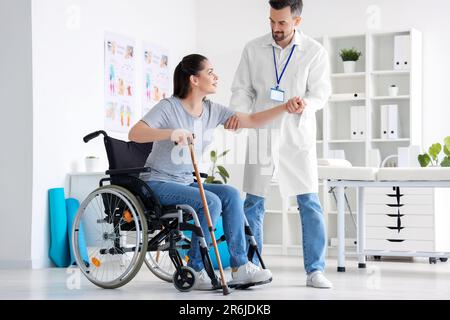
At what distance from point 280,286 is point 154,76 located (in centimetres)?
312

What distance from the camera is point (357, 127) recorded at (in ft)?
21.2

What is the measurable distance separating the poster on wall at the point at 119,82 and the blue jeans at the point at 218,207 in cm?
236

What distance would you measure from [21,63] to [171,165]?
1.81 meters

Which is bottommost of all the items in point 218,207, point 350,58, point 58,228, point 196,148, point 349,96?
point 58,228

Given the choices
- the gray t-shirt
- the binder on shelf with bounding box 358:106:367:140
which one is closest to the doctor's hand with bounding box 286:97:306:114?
the gray t-shirt

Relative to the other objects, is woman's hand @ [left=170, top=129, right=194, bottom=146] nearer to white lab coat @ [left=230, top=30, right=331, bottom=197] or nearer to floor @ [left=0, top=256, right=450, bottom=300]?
white lab coat @ [left=230, top=30, right=331, bottom=197]

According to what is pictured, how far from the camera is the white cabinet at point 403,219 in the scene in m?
5.00

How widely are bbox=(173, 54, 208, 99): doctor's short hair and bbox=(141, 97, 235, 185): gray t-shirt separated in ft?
0.14

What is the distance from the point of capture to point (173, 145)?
3.56 meters

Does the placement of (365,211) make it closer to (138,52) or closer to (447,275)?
(447,275)

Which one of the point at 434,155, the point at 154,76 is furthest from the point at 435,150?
the point at 154,76

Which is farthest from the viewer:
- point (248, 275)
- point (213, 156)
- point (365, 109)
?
point (213, 156)

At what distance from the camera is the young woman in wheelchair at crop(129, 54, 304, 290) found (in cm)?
344

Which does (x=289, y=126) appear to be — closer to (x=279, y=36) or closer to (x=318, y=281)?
(x=279, y=36)
